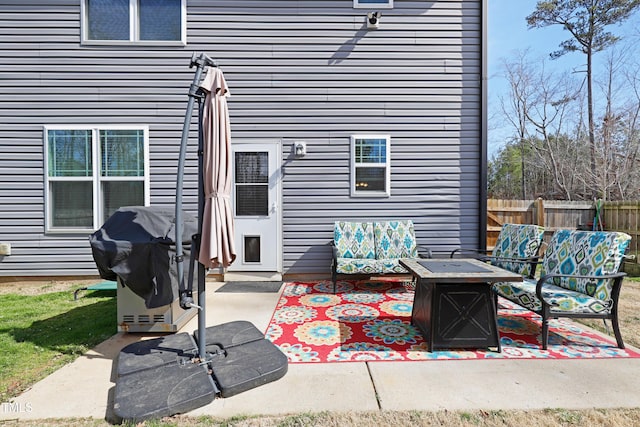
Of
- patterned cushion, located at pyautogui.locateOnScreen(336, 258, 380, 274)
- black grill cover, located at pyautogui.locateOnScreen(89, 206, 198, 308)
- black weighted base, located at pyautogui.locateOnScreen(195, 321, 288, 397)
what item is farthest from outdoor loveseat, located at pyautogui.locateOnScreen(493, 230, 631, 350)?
black grill cover, located at pyautogui.locateOnScreen(89, 206, 198, 308)

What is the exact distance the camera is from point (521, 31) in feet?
42.6

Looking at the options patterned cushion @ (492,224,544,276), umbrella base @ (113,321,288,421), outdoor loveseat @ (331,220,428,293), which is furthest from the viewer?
outdoor loveseat @ (331,220,428,293)

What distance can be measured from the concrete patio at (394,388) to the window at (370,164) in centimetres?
328

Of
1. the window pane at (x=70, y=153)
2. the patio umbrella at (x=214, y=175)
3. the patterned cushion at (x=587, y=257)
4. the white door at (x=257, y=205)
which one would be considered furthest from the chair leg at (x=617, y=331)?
the window pane at (x=70, y=153)

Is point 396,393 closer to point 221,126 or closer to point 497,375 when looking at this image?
point 497,375

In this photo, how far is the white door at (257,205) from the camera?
531 centimetres

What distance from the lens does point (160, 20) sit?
206 inches

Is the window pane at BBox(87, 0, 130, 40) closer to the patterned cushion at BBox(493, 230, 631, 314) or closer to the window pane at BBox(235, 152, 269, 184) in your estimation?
the window pane at BBox(235, 152, 269, 184)

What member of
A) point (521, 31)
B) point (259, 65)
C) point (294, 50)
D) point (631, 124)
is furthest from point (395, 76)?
point (521, 31)

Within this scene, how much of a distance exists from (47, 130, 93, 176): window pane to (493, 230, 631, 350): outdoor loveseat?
20.9 ft

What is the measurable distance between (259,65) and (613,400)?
5.83 metres

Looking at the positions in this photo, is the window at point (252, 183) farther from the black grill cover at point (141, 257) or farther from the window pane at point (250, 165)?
the black grill cover at point (141, 257)

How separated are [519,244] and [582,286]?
0.92m

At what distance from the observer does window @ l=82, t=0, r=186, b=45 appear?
518cm
